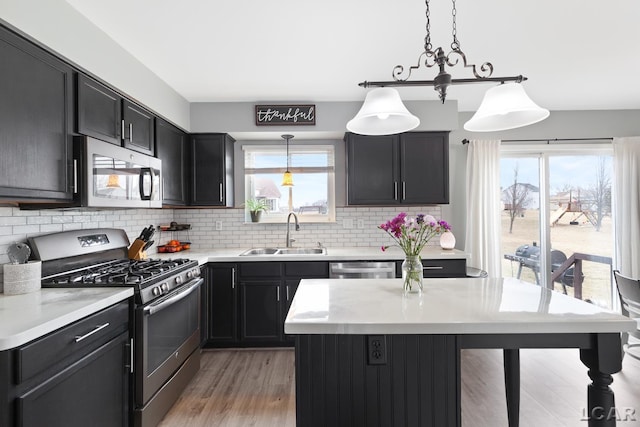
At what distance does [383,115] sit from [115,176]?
1.75 m

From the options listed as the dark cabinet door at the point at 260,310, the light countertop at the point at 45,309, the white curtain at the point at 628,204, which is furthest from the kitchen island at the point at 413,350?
the white curtain at the point at 628,204

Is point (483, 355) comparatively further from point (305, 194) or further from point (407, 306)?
point (305, 194)

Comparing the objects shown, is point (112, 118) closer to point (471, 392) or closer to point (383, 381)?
point (383, 381)

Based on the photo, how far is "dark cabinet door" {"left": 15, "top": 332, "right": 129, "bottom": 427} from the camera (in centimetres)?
122

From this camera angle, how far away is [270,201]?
152 inches

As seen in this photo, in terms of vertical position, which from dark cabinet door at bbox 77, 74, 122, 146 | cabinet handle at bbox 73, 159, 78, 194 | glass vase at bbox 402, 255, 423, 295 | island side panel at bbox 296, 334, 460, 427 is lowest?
island side panel at bbox 296, 334, 460, 427

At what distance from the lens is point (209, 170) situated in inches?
135

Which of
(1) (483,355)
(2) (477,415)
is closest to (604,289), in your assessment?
(1) (483,355)

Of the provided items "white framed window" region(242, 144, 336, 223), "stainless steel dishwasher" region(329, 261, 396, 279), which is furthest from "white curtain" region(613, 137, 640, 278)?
"white framed window" region(242, 144, 336, 223)

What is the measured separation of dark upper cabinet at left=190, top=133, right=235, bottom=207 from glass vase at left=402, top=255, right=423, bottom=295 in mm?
2327

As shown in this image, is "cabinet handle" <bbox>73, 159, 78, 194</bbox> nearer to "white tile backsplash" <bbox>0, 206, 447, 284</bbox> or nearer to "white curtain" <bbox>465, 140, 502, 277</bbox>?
"white tile backsplash" <bbox>0, 206, 447, 284</bbox>

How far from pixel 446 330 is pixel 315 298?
0.62m

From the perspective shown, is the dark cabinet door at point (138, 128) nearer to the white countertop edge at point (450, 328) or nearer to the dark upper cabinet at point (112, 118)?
the dark upper cabinet at point (112, 118)

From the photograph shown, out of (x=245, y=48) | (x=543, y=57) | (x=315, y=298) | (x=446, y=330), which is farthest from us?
(x=543, y=57)
